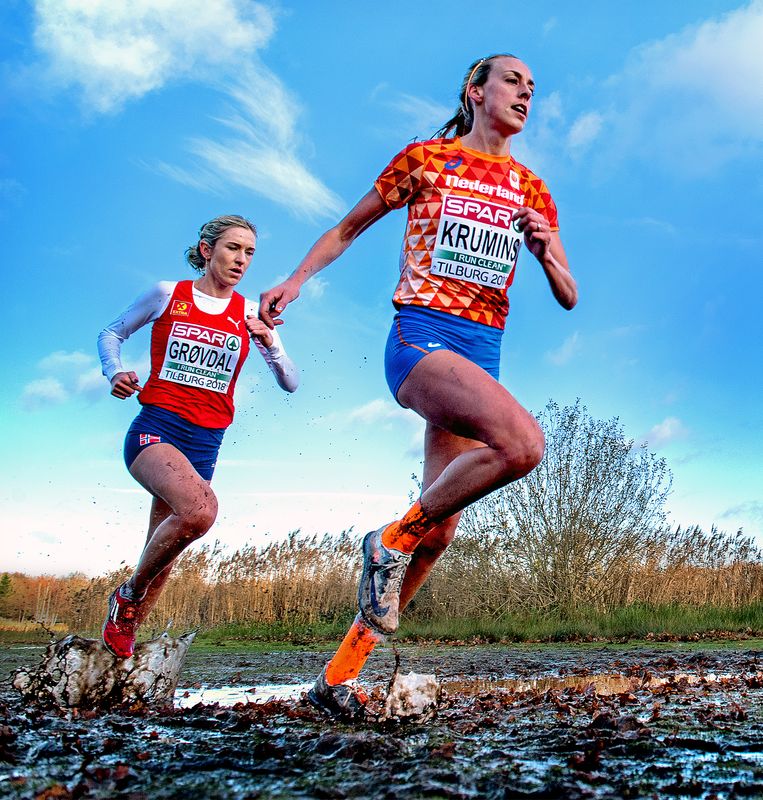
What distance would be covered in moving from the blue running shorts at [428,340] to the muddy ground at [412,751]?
143cm

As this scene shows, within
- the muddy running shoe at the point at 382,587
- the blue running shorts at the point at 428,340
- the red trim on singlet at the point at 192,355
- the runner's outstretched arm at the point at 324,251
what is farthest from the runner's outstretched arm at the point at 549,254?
the red trim on singlet at the point at 192,355

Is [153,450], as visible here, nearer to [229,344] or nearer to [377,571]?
[229,344]

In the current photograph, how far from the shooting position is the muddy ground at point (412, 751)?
1.95 metres

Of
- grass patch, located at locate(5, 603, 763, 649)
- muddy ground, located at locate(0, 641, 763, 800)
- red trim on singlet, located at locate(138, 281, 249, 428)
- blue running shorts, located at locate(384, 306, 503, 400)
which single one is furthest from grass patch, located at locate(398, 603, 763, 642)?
blue running shorts, located at locate(384, 306, 503, 400)

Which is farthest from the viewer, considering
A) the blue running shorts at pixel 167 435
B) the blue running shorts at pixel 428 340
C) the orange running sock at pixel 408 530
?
the blue running shorts at pixel 167 435

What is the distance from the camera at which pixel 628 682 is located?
5.41 m

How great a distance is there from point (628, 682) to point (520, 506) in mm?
11074

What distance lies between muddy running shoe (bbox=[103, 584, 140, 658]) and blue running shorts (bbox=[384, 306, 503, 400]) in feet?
6.78

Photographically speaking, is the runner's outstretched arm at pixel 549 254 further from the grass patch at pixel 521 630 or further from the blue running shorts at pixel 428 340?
the grass patch at pixel 521 630

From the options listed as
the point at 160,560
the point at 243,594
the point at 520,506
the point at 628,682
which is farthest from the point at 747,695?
the point at 520,506

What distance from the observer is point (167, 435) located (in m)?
4.91

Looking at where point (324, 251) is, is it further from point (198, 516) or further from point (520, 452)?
point (198, 516)

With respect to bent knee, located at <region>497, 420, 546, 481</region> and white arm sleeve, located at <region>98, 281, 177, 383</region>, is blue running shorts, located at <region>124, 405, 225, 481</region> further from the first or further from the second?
bent knee, located at <region>497, 420, 546, 481</region>

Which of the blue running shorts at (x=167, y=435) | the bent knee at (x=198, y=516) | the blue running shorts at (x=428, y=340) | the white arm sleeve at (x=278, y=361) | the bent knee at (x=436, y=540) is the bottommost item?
the bent knee at (x=436, y=540)
